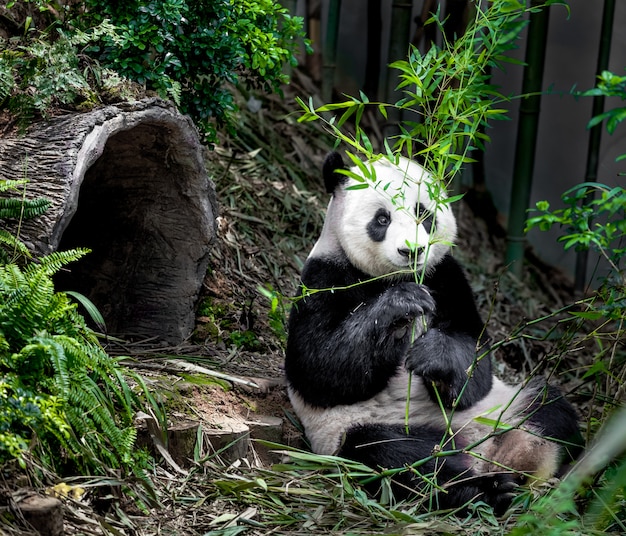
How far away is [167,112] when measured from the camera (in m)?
3.61

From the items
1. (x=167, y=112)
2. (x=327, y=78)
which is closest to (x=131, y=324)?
(x=167, y=112)

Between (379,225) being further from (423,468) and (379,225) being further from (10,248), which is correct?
(10,248)

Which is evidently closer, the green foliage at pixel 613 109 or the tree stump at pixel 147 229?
the green foliage at pixel 613 109

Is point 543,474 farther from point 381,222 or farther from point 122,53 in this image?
point 122,53

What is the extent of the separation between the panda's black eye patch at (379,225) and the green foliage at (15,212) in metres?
1.31

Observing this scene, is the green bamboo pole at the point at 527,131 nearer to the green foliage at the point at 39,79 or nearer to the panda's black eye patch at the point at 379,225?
the panda's black eye patch at the point at 379,225

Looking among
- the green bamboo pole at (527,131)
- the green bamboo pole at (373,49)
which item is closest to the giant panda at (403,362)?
the green bamboo pole at (527,131)

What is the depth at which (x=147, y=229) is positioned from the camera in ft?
13.7

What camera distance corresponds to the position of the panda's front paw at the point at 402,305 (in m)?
3.27

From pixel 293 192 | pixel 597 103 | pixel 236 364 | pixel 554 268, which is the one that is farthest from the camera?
pixel 554 268

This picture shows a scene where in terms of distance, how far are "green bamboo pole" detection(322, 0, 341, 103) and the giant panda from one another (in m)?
3.35

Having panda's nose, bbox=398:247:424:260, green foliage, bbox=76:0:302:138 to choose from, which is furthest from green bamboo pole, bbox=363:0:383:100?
panda's nose, bbox=398:247:424:260

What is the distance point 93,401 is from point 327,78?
4.78m

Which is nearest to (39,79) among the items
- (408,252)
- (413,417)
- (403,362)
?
(408,252)
